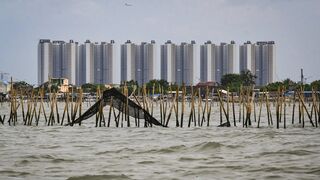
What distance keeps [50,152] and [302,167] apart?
5181mm

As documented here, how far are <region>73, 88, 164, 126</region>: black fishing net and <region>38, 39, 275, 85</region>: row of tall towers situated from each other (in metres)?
82.6

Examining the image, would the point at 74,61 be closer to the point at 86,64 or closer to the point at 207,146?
the point at 86,64

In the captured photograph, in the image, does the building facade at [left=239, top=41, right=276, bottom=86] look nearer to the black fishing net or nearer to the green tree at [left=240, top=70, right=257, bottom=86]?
the green tree at [left=240, top=70, right=257, bottom=86]

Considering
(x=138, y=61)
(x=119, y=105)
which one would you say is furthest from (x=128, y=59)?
(x=119, y=105)

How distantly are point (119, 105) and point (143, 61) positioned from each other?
8453 centimetres

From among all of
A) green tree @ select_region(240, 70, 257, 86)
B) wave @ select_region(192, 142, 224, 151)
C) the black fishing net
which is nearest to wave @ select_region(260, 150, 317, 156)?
wave @ select_region(192, 142, 224, 151)

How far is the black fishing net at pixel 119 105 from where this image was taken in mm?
18531

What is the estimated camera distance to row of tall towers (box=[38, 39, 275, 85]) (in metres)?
103

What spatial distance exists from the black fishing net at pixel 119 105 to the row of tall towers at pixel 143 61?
82.6m

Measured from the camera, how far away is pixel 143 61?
4077 inches

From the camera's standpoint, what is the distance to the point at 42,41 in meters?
106

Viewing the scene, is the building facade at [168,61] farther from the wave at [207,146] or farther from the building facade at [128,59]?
the wave at [207,146]

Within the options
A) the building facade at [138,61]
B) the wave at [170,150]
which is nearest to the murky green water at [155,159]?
the wave at [170,150]

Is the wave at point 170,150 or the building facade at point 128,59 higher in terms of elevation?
the building facade at point 128,59
